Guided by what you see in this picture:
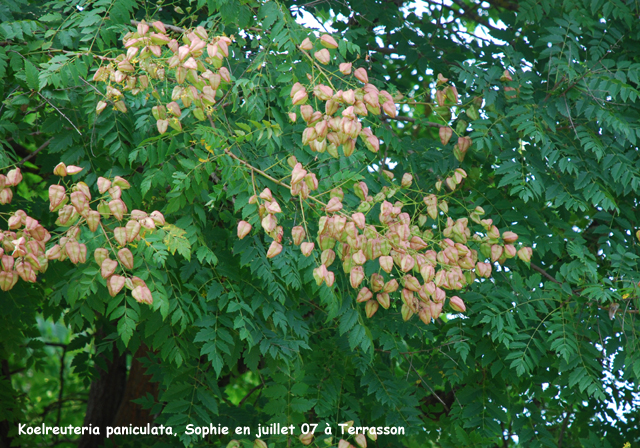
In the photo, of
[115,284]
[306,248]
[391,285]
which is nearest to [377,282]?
[391,285]

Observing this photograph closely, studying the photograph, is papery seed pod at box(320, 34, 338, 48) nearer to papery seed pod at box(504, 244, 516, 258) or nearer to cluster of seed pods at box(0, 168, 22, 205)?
papery seed pod at box(504, 244, 516, 258)

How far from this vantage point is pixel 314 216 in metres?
2.86

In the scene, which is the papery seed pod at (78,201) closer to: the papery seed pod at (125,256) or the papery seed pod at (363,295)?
the papery seed pod at (125,256)

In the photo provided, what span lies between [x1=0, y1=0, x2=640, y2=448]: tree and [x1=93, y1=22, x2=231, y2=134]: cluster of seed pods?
1 cm

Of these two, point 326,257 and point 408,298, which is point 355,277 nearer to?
point 326,257

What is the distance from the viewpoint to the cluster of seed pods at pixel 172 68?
8.35 feet

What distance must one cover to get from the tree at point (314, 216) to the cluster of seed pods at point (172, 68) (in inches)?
0.5

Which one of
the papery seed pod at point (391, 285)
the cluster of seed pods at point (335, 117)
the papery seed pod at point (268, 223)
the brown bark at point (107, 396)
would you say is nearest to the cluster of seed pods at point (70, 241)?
the papery seed pod at point (268, 223)

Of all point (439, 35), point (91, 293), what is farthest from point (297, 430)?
point (439, 35)

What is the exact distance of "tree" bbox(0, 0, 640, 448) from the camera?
262 centimetres

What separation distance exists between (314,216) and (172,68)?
92 centimetres

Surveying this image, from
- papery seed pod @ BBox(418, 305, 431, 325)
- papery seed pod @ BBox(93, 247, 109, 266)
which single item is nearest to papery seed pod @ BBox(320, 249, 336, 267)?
papery seed pod @ BBox(418, 305, 431, 325)

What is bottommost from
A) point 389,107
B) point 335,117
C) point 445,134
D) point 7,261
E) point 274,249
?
point 7,261

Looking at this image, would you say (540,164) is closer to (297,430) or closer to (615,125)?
(615,125)
